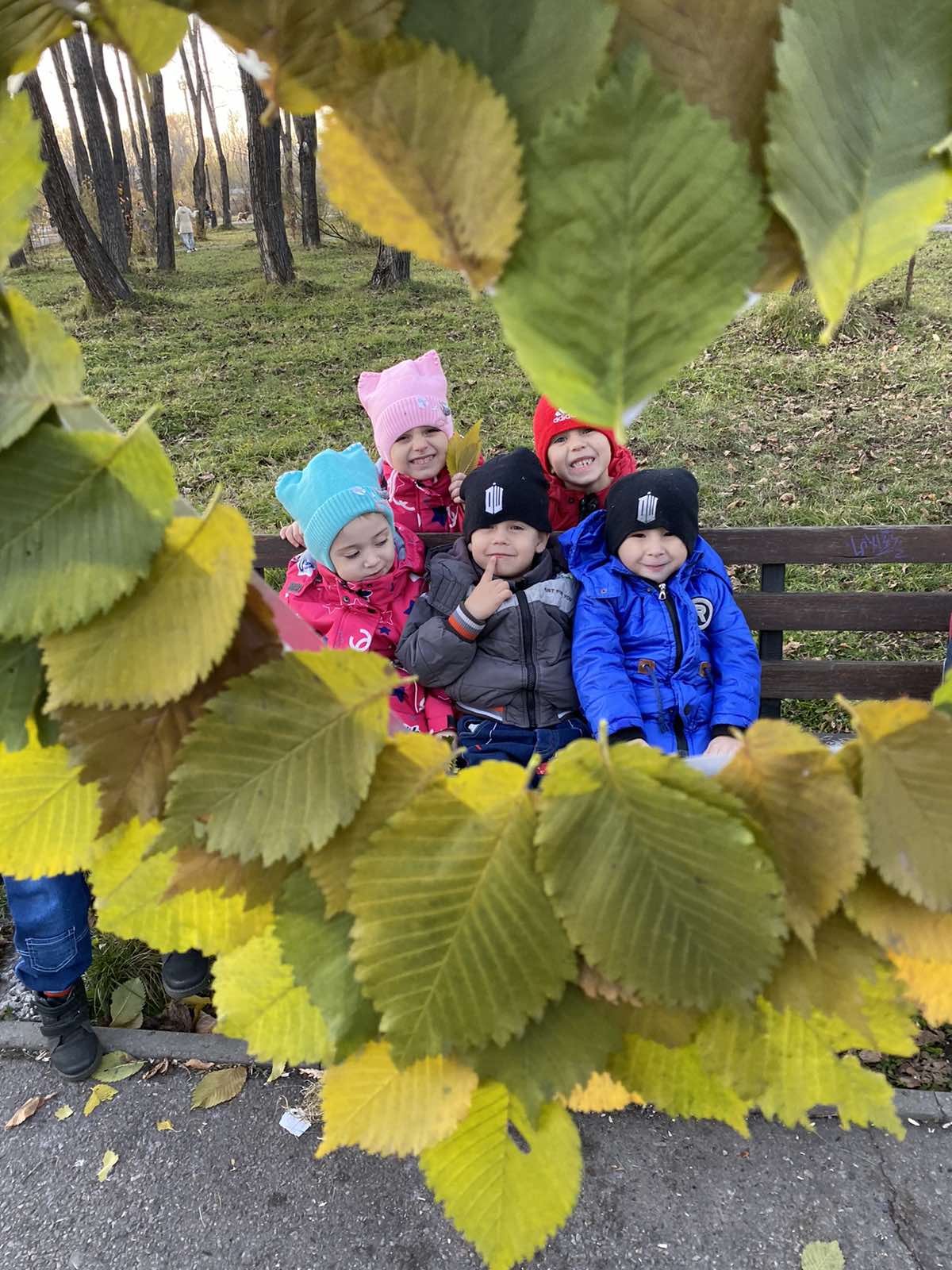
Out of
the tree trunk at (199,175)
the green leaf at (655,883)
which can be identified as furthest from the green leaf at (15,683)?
the tree trunk at (199,175)

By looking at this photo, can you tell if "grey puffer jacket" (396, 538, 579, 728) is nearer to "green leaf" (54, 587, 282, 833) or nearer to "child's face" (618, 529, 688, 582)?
"child's face" (618, 529, 688, 582)

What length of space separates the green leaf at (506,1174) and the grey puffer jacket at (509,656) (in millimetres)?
1663

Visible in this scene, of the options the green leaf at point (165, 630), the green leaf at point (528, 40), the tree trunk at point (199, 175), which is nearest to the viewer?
the green leaf at point (528, 40)

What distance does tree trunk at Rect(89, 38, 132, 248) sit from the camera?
12077mm

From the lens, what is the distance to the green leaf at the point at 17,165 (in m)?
0.46

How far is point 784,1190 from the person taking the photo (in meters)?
2.01

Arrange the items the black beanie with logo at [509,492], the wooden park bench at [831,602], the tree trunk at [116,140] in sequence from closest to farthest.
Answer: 1. the black beanie with logo at [509,492]
2. the wooden park bench at [831,602]
3. the tree trunk at [116,140]

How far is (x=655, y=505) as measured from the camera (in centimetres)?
220

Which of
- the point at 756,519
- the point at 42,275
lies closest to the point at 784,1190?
the point at 756,519

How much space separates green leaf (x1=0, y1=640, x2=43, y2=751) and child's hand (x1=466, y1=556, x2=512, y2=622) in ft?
5.61

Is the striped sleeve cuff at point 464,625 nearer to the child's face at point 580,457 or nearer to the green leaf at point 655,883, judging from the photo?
the child's face at point 580,457

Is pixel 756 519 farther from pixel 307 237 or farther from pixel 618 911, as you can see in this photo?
pixel 307 237

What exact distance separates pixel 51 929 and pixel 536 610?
1.51 m

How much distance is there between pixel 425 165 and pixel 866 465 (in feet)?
19.2
